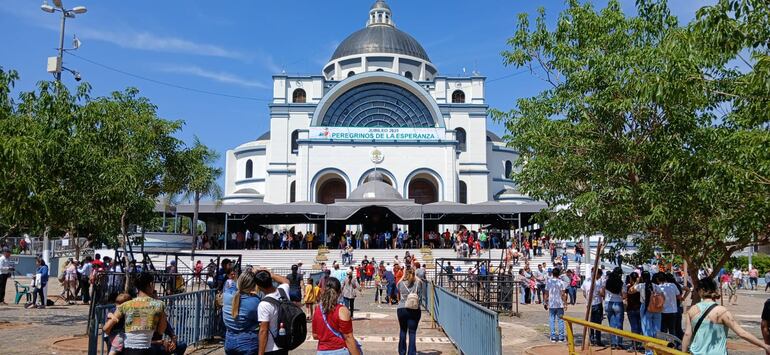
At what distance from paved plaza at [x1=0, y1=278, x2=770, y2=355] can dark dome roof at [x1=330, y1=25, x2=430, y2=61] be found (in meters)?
44.3

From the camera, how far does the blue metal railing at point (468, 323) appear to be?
716 centimetres

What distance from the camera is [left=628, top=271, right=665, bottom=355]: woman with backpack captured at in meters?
10.9

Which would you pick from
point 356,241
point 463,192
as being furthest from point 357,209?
point 463,192

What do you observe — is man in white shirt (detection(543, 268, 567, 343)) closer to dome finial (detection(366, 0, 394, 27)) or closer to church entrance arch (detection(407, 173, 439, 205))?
church entrance arch (detection(407, 173, 439, 205))

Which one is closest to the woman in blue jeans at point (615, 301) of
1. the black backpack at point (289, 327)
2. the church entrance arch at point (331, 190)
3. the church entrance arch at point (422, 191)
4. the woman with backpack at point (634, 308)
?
the woman with backpack at point (634, 308)

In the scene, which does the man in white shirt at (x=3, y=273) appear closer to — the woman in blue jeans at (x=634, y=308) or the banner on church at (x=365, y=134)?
the woman in blue jeans at (x=634, y=308)

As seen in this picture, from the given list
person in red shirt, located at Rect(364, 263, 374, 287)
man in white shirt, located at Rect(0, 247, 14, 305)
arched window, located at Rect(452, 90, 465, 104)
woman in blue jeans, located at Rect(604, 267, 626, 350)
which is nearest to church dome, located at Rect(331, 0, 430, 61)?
arched window, located at Rect(452, 90, 465, 104)

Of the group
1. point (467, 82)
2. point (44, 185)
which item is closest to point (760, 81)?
point (44, 185)

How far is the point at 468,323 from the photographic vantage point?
29.8 feet

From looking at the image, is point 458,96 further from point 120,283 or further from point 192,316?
point 192,316

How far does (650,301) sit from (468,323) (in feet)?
12.3

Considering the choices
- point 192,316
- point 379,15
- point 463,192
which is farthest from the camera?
point 379,15

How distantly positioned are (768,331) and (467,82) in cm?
5319

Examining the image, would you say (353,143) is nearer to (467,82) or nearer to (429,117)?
(429,117)
